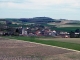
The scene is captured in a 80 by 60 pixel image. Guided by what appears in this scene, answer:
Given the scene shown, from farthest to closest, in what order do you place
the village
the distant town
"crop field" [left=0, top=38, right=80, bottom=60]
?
the distant town, the village, "crop field" [left=0, top=38, right=80, bottom=60]

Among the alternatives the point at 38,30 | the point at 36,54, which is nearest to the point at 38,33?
the point at 38,30

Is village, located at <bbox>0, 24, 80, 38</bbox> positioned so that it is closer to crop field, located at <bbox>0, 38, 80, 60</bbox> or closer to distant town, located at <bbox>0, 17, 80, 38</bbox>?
distant town, located at <bbox>0, 17, 80, 38</bbox>

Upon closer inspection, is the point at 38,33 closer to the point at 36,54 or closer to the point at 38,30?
the point at 38,30

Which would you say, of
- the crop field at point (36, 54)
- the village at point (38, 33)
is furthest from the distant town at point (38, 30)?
the crop field at point (36, 54)

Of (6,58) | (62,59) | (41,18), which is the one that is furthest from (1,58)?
(41,18)

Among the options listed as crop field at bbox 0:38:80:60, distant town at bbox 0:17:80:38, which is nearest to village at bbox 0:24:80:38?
distant town at bbox 0:17:80:38

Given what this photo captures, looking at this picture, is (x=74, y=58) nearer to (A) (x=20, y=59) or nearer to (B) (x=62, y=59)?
(B) (x=62, y=59)

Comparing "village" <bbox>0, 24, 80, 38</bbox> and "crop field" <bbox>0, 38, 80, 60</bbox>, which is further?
"village" <bbox>0, 24, 80, 38</bbox>

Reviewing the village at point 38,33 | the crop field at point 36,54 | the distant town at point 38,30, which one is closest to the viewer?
the crop field at point 36,54

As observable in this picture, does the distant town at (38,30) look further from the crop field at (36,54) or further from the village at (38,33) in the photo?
the crop field at (36,54)

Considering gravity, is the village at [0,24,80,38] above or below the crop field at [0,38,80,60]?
below

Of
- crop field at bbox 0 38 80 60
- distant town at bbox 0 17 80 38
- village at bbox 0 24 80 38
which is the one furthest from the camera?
distant town at bbox 0 17 80 38

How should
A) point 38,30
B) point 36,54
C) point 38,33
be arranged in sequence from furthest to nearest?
point 38,30
point 38,33
point 36,54
